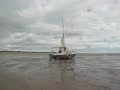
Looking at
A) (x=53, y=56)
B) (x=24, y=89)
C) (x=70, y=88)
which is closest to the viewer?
(x=24, y=89)

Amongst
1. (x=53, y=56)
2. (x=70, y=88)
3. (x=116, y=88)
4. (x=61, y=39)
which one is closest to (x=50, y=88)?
(x=70, y=88)

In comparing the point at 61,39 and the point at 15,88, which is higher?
the point at 61,39

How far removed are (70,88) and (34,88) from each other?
10.1 feet

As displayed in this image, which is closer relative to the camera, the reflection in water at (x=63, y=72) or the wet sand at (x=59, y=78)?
the wet sand at (x=59, y=78)

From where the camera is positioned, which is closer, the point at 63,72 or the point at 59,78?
the point at 59,78

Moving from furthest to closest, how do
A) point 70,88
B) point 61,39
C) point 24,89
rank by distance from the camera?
point 61,39
point 70,88
point 24,89

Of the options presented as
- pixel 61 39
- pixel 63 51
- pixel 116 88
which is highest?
pixel 61 39

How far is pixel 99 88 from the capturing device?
1259 cm

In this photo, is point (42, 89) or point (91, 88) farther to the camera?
point (91, 88)

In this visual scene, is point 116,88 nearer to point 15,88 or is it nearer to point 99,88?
point 99,88

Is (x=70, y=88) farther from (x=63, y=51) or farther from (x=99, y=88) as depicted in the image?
(x=63, y=51)

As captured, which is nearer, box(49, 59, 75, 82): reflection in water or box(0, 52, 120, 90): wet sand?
box(0, 52, 120, 90): wet sand

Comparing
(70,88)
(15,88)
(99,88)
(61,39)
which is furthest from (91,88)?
(61,39)

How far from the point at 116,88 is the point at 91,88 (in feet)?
7.55
